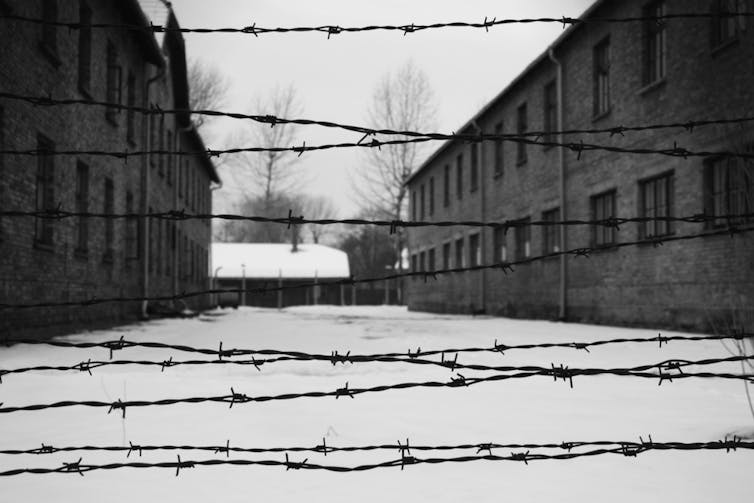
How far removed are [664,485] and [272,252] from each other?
46916 mm

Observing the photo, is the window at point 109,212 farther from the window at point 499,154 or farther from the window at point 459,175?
the window at point 459,175

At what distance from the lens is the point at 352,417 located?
459cm

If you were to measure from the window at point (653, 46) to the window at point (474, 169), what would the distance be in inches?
439

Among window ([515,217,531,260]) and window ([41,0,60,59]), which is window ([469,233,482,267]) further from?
window ([41,0,60,59])

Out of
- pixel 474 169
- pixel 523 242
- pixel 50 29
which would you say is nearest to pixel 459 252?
pixel 474 169

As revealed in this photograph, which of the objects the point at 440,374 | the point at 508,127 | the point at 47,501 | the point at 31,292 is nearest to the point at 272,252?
the point at 508,127

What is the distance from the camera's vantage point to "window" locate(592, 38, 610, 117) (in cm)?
1527

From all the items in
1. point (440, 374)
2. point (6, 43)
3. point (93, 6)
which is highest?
point (93, 6)

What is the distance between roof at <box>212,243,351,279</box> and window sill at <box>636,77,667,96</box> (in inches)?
1337

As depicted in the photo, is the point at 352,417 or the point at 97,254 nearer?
the point at 352,417

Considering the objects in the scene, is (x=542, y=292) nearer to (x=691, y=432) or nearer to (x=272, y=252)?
(x=691, y=432)

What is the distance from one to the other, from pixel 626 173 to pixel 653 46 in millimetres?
2452

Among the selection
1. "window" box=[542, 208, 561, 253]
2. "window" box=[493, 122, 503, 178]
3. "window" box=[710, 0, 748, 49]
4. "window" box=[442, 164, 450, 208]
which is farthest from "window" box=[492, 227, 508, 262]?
"window" box=[710, 0, 748, 49]

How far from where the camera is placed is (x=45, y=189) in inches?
428
